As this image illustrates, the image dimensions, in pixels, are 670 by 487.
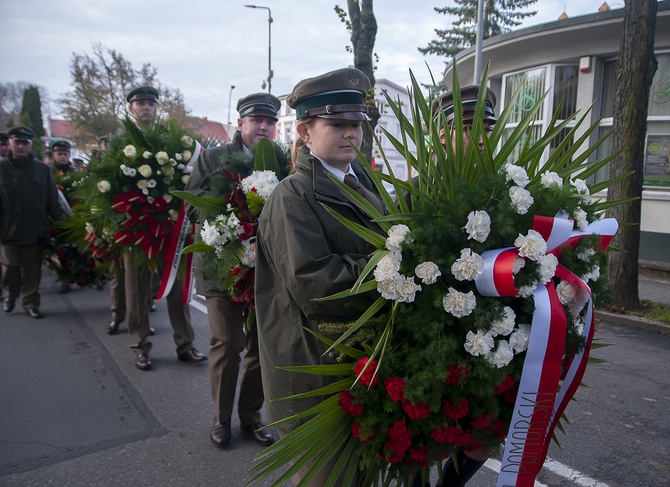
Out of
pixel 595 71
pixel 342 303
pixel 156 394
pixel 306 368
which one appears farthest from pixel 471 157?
pixel 595 71

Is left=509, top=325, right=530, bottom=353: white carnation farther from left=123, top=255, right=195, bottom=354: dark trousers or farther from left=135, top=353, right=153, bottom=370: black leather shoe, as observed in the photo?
left=135, top=353, right=153, bottom=370: black leather shoe

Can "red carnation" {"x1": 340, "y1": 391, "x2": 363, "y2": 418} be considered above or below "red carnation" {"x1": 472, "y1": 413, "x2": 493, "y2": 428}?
above

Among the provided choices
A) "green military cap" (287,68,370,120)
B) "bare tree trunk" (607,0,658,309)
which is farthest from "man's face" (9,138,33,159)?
"bare tree trunk" (607,0,658,309)

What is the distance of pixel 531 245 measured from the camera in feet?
5.29

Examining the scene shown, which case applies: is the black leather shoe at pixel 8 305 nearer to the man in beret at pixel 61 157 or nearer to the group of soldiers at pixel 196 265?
the group of soldiers at pixel 196 265

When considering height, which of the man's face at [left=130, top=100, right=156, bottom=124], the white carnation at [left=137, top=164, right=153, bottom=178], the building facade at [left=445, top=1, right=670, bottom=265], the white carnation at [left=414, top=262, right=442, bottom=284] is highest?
the building facade at [left=445, top=1, right=670, bottom=265]

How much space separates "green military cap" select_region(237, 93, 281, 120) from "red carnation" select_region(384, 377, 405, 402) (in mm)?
2699

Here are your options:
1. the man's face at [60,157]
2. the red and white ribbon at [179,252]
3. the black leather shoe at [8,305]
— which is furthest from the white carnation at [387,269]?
the man's face at [60,157]

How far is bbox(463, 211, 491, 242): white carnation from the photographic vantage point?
1.63m

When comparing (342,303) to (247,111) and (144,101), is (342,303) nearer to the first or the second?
(247,111)

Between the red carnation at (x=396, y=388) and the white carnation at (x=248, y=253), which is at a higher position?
the white carnation at (x=248, y=253)

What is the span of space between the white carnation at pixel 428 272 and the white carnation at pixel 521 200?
0.31 metres

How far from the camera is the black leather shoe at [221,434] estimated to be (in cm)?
347

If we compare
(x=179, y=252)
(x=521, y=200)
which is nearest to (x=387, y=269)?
(x=521, y=200)
